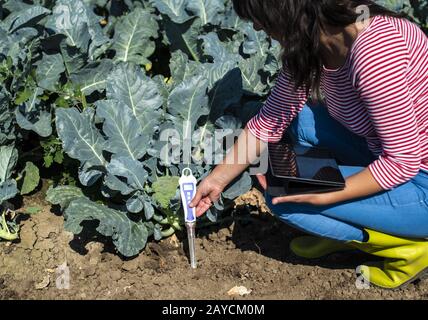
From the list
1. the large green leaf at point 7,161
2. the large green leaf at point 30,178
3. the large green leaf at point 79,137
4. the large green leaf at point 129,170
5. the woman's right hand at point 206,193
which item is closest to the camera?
the woman's right hand at point 206,193

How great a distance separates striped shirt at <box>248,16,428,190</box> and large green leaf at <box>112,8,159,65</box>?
1394 mm

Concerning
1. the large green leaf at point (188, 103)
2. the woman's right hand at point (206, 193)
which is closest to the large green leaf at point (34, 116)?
the large green leaf at point (188, 103)

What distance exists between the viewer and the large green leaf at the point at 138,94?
3.28 metres

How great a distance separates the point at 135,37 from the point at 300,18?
1811 mm

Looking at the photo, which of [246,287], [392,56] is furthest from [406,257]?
[392,56]

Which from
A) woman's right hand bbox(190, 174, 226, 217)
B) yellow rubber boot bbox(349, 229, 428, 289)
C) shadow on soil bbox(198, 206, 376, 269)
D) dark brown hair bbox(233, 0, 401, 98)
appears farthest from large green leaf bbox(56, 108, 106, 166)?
yellow rubber boot bbox(349, 229, 428, 289)

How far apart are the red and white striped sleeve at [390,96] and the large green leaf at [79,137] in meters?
1.28

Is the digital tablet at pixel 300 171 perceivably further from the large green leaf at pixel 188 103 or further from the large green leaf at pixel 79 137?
the large green leaf at pixel 79 137

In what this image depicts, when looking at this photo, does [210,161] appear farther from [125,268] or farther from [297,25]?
[297,25]

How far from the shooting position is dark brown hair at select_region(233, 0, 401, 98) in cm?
235

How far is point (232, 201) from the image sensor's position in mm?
3393

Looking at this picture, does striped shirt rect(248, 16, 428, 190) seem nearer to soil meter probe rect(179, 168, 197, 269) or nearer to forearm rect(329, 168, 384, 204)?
forearm rect(329, 168, 384, 204)

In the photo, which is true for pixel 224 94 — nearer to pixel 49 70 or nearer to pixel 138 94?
pixel 138 94

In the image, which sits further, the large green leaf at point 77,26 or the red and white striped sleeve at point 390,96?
the large green leaf at point 77,26
